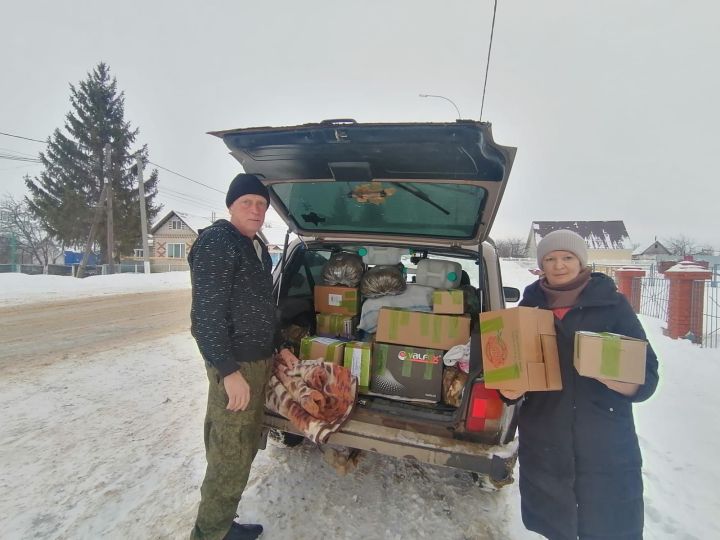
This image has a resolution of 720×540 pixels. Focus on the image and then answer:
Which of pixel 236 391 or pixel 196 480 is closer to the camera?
pixel 236 391

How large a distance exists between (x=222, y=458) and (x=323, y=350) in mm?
933

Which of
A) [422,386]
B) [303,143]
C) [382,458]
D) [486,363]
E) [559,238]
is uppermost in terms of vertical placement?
[303,143]

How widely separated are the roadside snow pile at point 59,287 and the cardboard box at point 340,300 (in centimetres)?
1027

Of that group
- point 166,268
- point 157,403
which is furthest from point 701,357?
point 166,268

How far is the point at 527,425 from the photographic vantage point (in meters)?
1.75

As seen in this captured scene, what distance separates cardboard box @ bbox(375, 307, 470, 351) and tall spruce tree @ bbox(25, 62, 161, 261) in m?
29.2

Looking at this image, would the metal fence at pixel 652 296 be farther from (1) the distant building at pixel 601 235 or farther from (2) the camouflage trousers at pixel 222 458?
(1) the distant building at pixel 601 235

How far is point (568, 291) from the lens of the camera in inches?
68.2

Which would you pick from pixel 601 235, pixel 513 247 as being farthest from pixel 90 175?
pixel 513 247

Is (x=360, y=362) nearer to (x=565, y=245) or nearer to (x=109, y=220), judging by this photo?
(x=565, y=245)

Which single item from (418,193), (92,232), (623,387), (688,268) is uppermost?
(92,232)

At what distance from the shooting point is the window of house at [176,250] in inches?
1558

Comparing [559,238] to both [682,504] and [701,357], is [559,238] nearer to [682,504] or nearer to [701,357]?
[682,504]

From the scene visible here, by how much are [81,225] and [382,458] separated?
98.0 feet
